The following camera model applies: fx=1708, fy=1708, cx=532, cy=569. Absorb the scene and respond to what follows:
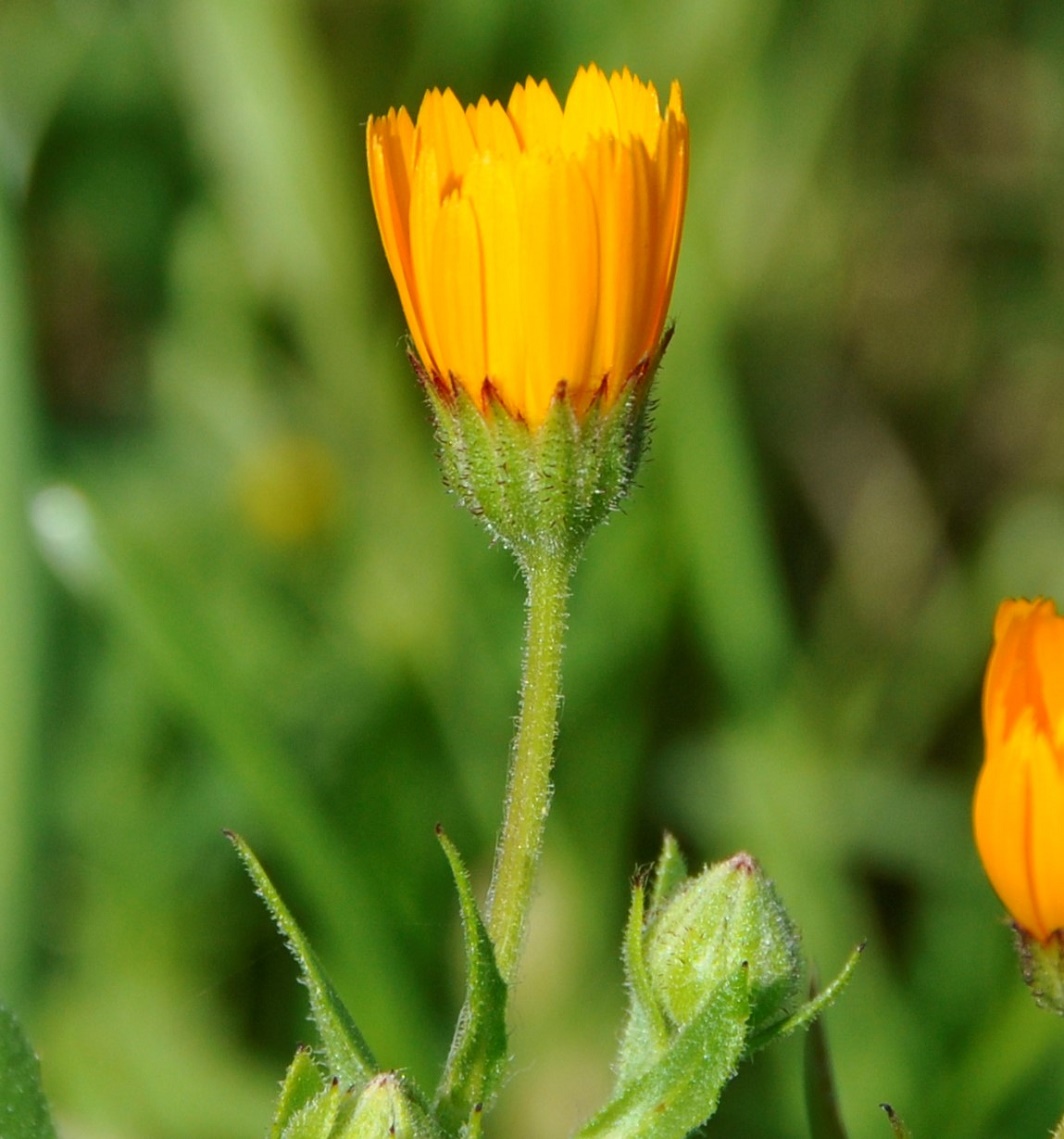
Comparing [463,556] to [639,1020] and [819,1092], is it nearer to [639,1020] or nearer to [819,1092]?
[639,1020]

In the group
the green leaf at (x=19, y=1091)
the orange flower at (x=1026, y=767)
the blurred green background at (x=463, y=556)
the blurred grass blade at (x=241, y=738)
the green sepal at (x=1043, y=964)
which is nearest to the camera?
the green leaf at (x=19, y=1091)

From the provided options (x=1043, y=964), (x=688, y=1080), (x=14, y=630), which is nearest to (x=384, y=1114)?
(x=688, y=1080)

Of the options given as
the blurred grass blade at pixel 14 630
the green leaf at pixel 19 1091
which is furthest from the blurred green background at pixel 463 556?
the green leaf at pixel 19 1091

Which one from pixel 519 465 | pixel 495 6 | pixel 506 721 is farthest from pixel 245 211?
pixel 519 465

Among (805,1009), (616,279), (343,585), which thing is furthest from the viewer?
(343,585)

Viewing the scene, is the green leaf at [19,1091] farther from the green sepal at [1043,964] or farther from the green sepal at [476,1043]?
the green sepal at [1043,964]

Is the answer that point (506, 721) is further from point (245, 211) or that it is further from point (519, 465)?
point (519, 465)
